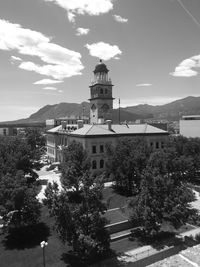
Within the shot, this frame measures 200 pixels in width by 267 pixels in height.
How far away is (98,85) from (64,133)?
49.8ft

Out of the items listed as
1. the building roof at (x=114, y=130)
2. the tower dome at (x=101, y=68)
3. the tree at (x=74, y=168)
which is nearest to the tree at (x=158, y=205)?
the tree at (x=74, y=168)

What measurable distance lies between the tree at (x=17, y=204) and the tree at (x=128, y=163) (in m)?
15.4

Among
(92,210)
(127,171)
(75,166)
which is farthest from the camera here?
(127,171)

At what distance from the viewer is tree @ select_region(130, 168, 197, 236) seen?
69.9 ft

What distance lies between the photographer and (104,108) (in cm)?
6159

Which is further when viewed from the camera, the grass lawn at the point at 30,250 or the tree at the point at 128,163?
the tree at the point at 128,163

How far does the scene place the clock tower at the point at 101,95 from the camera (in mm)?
60938

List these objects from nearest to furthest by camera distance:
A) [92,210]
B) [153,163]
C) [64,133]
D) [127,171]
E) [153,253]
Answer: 1. [92,210]
2. [153,253]
3. [153,163]
4. [127,171]
5. [64,133]

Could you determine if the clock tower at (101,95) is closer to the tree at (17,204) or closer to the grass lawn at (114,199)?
the grass lawn at (114,199)

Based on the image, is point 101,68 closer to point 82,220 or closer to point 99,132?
point 99,132

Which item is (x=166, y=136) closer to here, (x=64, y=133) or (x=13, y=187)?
(x=64, y=133)

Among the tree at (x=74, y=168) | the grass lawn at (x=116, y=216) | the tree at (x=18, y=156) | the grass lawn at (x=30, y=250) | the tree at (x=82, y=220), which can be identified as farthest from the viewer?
the tree at (x=18, y=156)

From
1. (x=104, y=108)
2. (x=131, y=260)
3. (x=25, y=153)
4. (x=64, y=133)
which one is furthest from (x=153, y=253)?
(x=104, y=108)

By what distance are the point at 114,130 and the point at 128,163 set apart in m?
16.1
